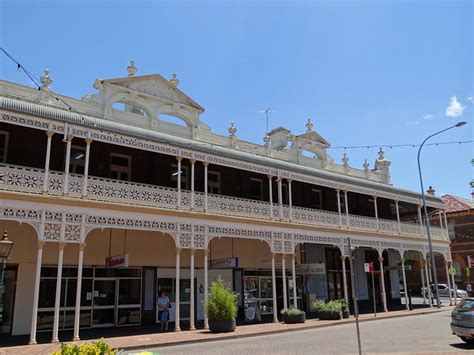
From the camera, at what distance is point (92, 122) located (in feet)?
48.4

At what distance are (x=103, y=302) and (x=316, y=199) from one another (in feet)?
44.1

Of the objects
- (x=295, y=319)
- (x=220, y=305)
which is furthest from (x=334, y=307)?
(x=220, y=305)

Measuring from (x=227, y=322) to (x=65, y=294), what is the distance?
6183 mm

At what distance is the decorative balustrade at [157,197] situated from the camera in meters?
13.2

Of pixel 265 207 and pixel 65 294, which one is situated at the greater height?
pixel 265 207

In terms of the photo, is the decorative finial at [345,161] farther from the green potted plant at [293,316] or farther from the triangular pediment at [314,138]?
the green potted plant at [293,316]

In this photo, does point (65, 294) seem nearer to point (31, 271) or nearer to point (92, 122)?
point (31, 271)

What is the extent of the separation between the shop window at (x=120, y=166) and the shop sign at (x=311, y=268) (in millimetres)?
10241

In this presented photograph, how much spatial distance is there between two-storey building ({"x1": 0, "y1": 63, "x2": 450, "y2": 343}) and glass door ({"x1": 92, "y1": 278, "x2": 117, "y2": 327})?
0.04 metres

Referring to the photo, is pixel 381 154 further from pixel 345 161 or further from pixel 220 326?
pixel 220 326

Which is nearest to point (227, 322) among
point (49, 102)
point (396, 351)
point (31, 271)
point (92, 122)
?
point (396, 351)

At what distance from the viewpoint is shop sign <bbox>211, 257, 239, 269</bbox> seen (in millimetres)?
18297

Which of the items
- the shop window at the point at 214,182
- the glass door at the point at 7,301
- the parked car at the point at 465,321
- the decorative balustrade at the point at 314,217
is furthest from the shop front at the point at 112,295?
the parked car at the point at 465,321

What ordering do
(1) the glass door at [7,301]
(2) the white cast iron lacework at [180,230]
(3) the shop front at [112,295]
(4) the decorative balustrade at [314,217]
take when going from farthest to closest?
(4) the decorative balustrade at [314,217]
(3) the shop front at [112,295]
(1) the glass door at [7,301]
(2) the white cast iron lacework at [180,230]
